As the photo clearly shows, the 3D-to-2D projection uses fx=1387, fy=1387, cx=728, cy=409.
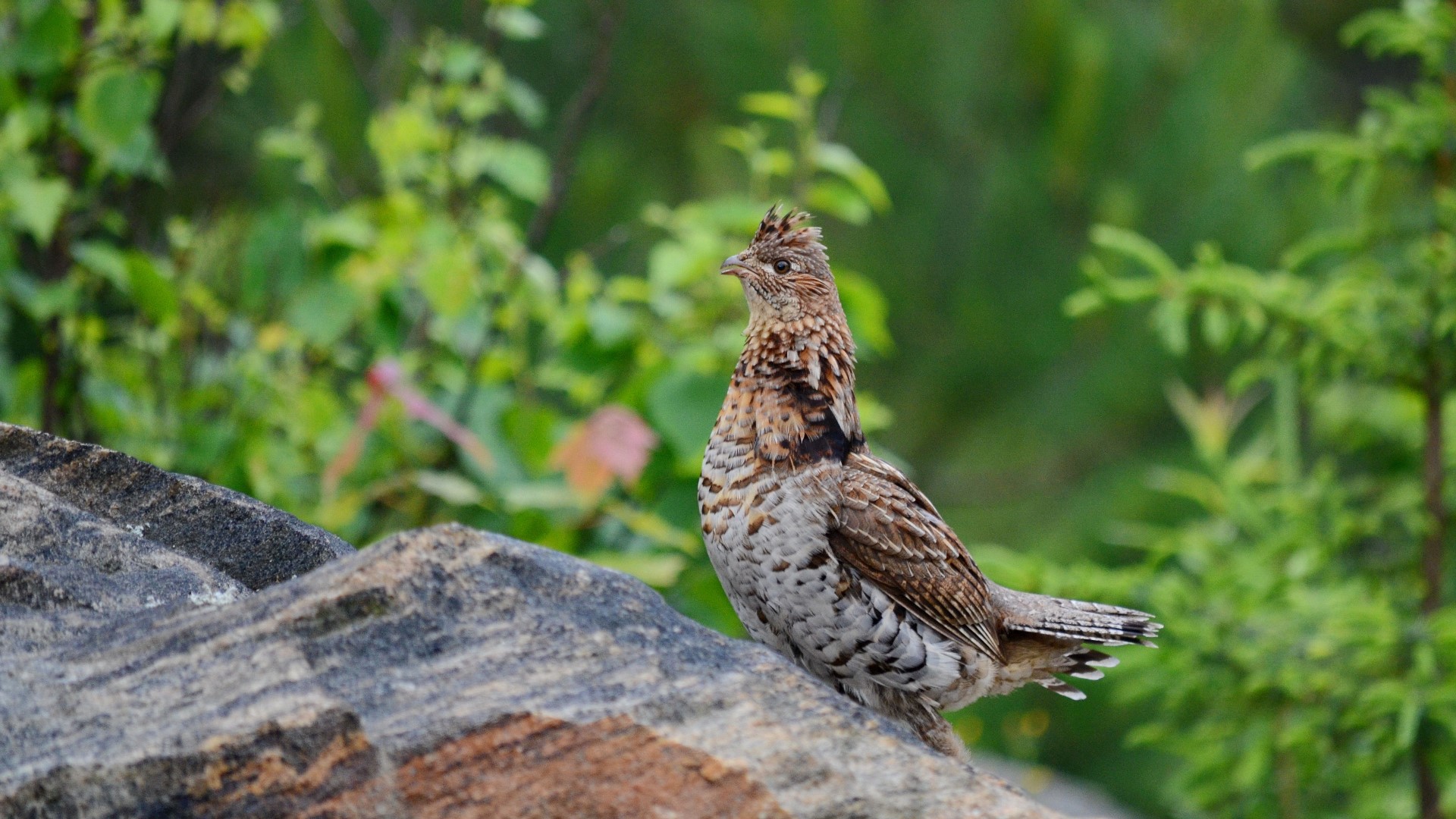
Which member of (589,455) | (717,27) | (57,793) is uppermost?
(717,27)

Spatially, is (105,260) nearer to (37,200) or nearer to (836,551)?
(37,200)

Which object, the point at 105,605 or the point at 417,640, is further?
the point at 105,605

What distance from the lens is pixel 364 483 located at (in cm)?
389

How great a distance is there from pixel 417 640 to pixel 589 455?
1.47 meters

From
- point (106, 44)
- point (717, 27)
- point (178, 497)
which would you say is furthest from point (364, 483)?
point (717, 27)

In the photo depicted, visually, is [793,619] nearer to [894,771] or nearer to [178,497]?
[894,771]

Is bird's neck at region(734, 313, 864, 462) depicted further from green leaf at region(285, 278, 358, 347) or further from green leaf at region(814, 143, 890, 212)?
green leaf at region(285, 278, 358, 347)

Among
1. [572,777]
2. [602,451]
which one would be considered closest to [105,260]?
[602,451]

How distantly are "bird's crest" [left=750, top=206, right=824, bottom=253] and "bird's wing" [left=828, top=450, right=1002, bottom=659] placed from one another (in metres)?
0.41

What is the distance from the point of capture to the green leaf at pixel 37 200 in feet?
10.8

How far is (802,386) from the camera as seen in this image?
→ 2.45 meters

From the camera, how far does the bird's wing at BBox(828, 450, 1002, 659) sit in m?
2.34

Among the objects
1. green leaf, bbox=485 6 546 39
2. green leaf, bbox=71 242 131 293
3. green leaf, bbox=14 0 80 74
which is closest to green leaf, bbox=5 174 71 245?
green leaf, bbox=71 242 131 293

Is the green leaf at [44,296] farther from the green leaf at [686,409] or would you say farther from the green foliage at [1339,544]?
the green foliage at [1339,544]
